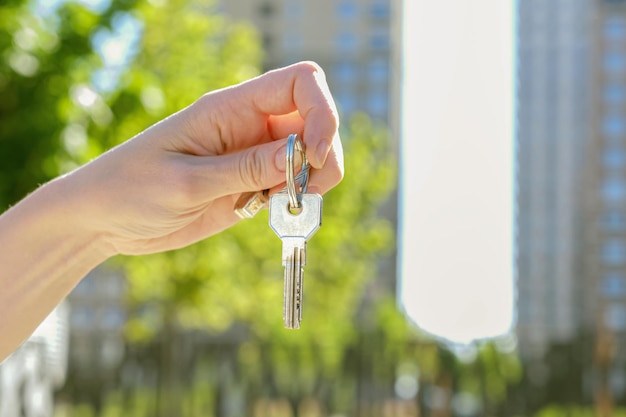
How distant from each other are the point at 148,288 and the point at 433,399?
50.2 ft

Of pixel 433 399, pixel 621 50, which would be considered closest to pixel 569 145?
pixel 621 50

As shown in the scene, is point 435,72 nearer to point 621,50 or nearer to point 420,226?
point 420,226

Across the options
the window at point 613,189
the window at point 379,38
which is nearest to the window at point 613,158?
the window at point 613,189

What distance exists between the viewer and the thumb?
1.21 metres

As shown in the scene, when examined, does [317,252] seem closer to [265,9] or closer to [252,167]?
[252,167]

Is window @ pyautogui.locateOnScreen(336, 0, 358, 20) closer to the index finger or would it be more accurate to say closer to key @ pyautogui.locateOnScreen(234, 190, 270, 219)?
key @ pyautogui.locateOnScreen(234, 190, 270, 219)

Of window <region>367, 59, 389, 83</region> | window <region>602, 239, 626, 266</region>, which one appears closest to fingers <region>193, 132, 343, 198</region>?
window <region>367, 59, 389, 83</region>

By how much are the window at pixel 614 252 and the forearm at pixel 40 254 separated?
282ft

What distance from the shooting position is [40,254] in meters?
1.41

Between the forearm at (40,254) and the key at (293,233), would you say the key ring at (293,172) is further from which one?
the forearm at (40,254)

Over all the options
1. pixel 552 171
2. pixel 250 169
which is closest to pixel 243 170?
pixel 250 169

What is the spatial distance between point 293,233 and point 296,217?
0.06 feet

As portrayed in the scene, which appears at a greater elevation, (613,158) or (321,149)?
(613,158)

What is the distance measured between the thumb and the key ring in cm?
3
